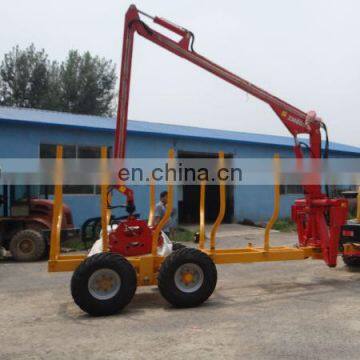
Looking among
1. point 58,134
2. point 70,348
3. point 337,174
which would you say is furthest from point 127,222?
point 58,134

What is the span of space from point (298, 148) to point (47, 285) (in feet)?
15.8

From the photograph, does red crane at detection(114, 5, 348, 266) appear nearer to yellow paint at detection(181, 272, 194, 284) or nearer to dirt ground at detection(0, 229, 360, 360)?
dirt ground at detection(0, 229, 360, 360)

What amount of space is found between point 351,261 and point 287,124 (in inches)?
116

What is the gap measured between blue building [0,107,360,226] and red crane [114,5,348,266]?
6962 millimetres

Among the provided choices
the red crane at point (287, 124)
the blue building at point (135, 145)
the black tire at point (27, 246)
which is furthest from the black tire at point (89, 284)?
the blue building at point (135, 145)

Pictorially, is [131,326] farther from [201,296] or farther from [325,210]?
[325,210]

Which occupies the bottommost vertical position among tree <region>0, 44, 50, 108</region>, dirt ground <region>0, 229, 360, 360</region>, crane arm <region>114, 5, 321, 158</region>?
dirt ground <region>0, 229, 360, 360</region>

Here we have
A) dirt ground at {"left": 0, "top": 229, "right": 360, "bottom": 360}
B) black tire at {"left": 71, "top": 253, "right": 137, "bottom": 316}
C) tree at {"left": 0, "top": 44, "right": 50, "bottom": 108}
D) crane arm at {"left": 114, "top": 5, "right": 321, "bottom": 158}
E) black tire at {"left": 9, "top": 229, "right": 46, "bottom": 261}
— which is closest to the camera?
dirt ground at {"left": 0, "top": 229, "right": 360, "bottom": 360}

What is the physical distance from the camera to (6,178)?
11.6 meters

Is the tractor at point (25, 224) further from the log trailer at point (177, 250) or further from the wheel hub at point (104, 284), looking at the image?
the wheel hub at point (104, 284)

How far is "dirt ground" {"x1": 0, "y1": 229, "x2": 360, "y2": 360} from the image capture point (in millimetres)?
4938

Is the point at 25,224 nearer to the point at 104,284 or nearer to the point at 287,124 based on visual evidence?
the point at 104,284

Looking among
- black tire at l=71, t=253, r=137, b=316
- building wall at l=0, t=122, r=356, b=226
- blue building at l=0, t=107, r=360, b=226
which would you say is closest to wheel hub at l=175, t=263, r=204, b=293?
black tire at l=71, t=253, r=137, b=316

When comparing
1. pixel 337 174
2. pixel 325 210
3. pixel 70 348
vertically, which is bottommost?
pixel 70 348
